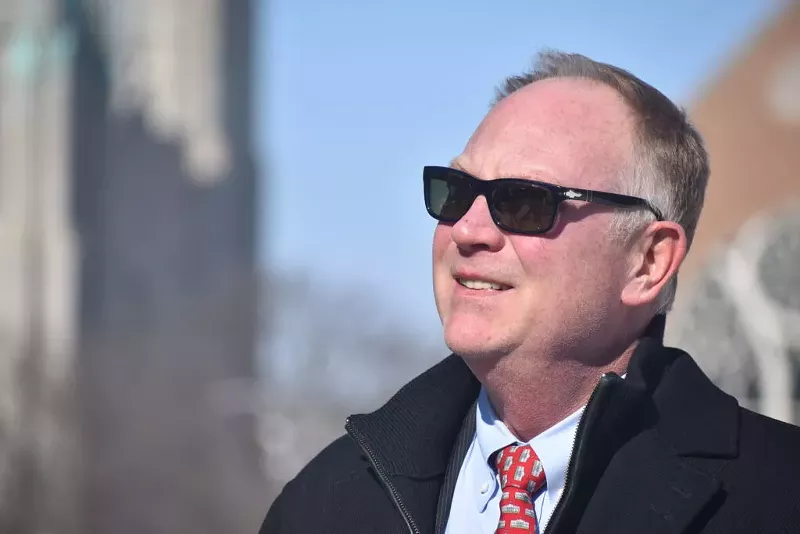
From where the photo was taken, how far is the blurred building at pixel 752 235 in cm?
943

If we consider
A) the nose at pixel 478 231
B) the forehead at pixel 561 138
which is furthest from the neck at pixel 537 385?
the forehead at pixel 561 138

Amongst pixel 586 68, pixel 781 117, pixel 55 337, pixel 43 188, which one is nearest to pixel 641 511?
pixel 586 68

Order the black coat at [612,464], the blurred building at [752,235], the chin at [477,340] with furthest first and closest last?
the blurred building at [752,235], the chin at [477,340], the black coat at [612,464]

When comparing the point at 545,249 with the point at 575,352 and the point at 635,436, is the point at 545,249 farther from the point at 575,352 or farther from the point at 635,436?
the point at 635,436

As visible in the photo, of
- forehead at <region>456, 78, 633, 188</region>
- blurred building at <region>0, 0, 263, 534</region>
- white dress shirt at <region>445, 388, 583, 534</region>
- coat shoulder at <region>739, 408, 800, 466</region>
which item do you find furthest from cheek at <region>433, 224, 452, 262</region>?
blurred building at <region>0, 0, 263, 534</region>

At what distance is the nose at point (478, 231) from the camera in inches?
80.2

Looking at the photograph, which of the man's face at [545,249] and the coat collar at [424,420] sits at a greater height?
the man's face at [545,249]

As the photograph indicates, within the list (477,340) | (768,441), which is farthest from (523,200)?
(768,441)

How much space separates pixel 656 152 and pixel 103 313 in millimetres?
29983

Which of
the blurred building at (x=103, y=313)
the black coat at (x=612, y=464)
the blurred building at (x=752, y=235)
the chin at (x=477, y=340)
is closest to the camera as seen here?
the black coat at (x=612, y=464)

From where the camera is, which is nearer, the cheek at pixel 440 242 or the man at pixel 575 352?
the man at pixel 575 352

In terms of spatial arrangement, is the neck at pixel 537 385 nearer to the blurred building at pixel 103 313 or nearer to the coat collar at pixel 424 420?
the coat collar at pixel 424 420

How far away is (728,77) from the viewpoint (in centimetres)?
998

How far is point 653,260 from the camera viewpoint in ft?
7.04
